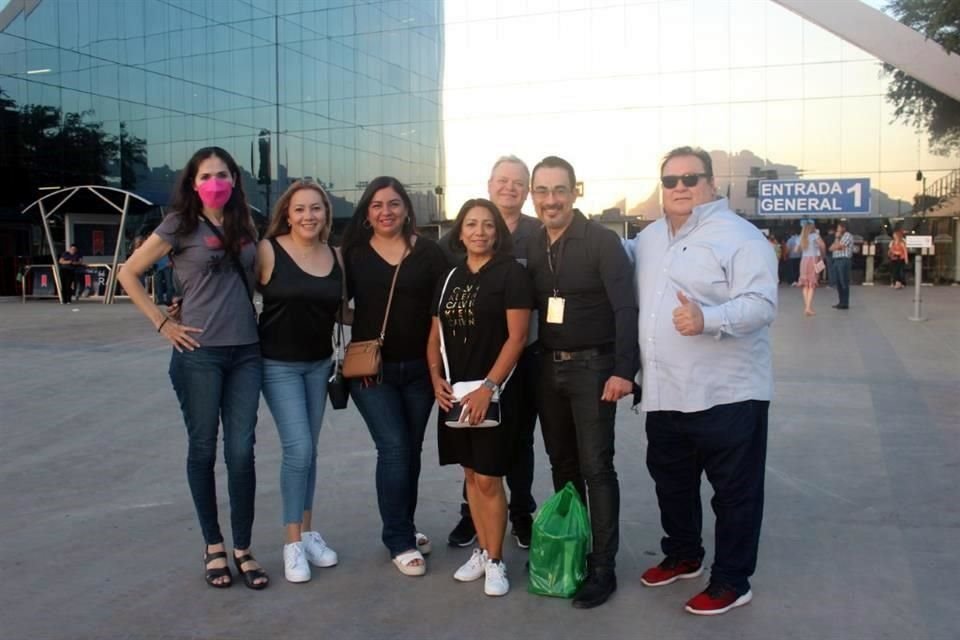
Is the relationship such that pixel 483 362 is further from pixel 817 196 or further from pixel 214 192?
pixel 817 196

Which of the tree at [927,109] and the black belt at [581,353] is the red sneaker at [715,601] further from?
the tree at [927,109]

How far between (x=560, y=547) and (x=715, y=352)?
1.10m

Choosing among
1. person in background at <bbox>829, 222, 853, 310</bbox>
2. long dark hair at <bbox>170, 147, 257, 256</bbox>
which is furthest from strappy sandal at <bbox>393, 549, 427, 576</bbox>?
person in background at <bbox>829, 222, 853, 310</bbox>

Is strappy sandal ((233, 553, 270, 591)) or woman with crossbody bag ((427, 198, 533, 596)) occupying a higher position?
woman with crossbody bag ((427, 198, 533, 596))

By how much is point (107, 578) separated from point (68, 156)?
33261 millimetres

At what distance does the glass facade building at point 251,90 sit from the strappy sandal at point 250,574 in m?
32.9

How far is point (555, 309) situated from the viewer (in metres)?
3.81

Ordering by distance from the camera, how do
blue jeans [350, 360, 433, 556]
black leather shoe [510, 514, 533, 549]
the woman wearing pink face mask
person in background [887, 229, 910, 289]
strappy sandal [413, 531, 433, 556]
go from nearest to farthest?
1. the woman wearing pink face mask
2. blue jeans [350, 360, 433, 556]
3. strappy sandal [413, 531, 433, 556]
4. black leather shoe [510, 514, 533, 549]
5. person in background [887, 229, 910, 289]

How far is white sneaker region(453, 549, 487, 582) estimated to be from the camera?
400cm

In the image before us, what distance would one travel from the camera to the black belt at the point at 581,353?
12.4 feet

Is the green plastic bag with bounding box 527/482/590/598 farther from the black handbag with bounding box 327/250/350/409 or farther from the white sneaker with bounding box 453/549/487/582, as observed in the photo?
the black handbag with bounding box 327/250/350/409

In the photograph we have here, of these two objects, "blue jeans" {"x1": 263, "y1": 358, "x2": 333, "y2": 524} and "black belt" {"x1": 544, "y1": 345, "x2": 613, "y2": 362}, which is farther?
"blue jeans" {"x1": 263, "y1": 358, "x2": 333, "y2": 524}

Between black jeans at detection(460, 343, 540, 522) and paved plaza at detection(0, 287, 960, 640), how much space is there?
10.9 inches

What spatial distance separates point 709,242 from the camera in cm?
354
